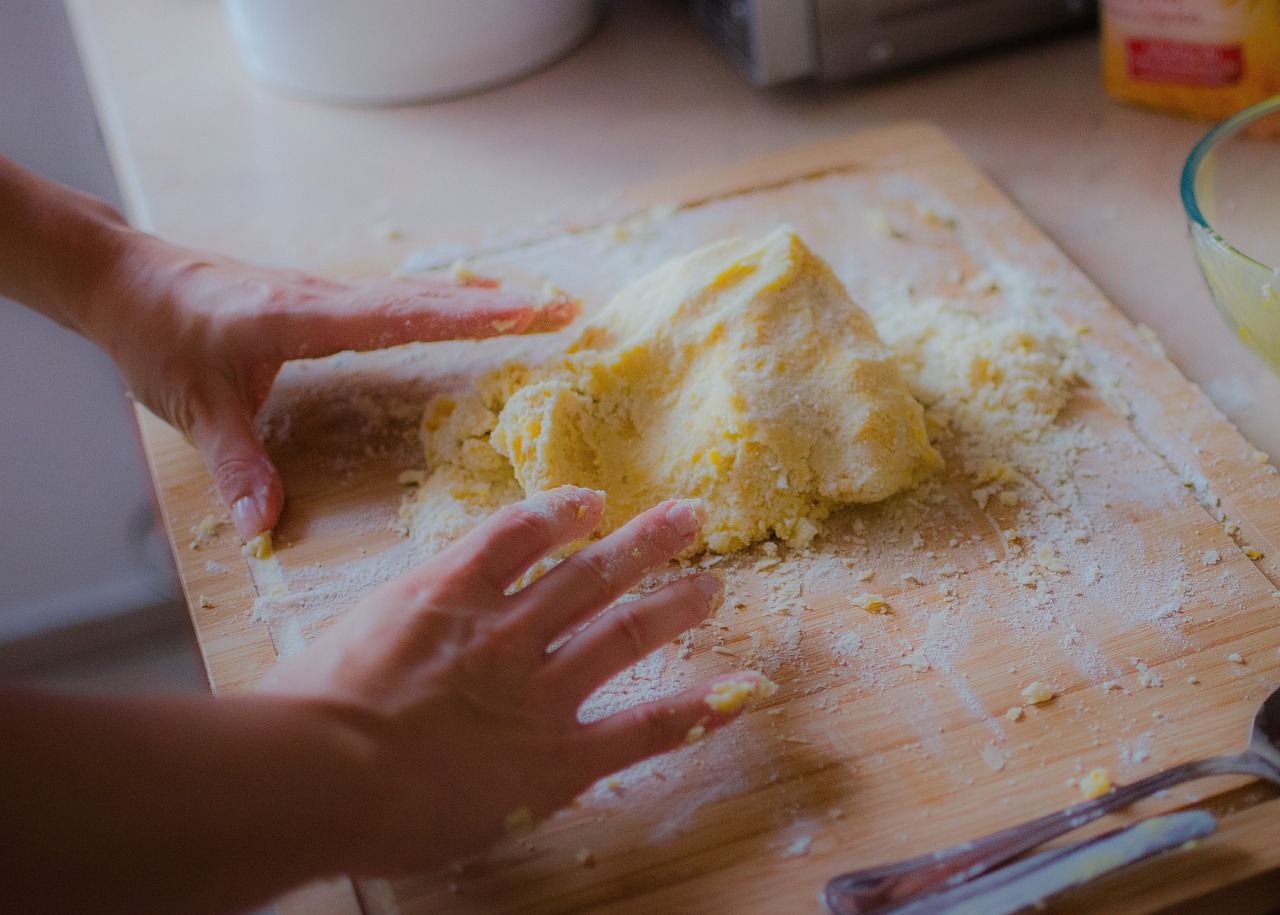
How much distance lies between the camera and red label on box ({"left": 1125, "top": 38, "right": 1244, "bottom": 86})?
4.36 feet

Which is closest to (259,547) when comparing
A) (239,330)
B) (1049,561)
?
(239,330)

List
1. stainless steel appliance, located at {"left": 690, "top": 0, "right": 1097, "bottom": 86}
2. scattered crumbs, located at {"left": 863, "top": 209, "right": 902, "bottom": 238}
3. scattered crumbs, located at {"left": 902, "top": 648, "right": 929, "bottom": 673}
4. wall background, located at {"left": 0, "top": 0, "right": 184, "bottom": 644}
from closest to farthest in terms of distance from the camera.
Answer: scattered crumbs, located at {"left": 902, "top": 648, "right": 929, "bottom": 673}
scattered crumbs, located at {"left": 863, "top": 209, "right": 902, "bottom": 238}
stainless steel appliance, located at {"left": 690, "top": 0, "right": 1097, "bottom": 86}
wall background, located at {"left": 0, "top": 0, "right": 184, "bottom": 644}

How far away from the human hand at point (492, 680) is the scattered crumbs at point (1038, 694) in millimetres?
193

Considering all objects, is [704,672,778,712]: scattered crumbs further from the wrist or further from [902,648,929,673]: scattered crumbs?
the wrist

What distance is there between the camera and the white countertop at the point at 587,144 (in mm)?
1346

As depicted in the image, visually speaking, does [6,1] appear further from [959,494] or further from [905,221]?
[959,494]

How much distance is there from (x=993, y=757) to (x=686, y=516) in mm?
283

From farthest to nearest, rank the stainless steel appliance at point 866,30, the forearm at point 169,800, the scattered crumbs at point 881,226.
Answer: the stainless steel appliance at point 866,30
the scattered crumbs at point 881,226
the forearm at point 169,800

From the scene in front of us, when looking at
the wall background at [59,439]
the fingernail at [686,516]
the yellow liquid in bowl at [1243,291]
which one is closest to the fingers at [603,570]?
the fingernail at [686,516]

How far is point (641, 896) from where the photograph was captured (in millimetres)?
716

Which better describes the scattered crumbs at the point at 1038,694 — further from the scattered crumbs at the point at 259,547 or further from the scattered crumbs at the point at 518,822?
the scattered crumbs at the point at 259,547

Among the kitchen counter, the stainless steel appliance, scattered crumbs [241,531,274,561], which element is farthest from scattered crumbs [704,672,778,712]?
the stainless steel appliance

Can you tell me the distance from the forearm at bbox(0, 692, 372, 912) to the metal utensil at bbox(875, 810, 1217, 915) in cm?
35

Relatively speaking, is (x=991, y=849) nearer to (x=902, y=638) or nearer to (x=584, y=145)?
(x=902, y=638)
